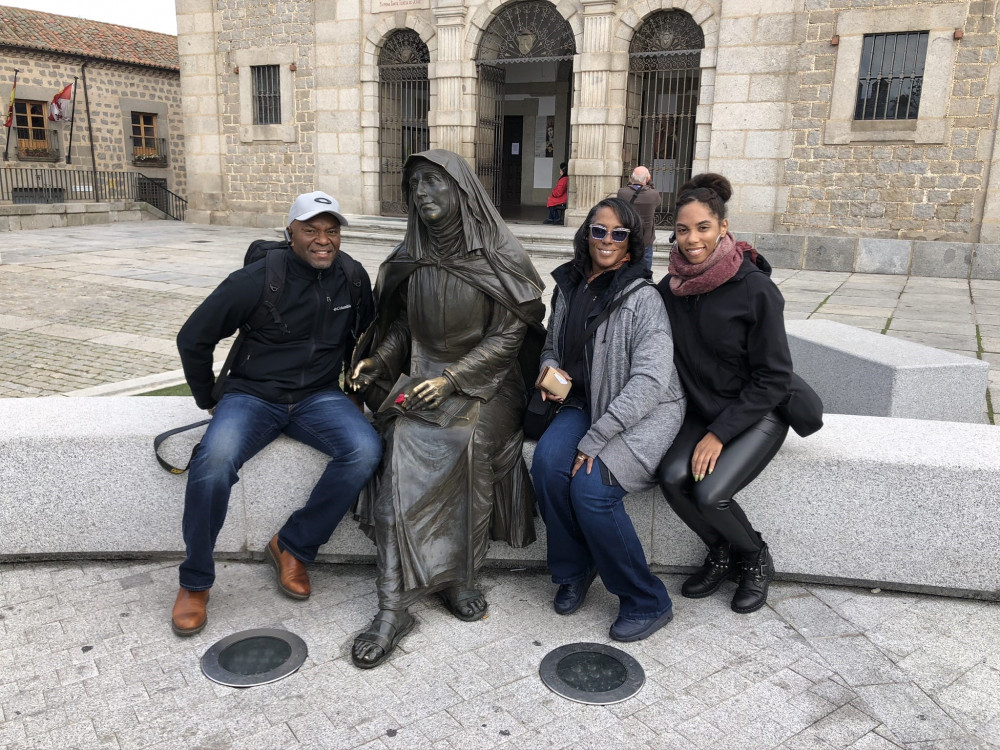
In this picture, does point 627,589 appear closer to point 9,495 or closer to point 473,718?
point 473,718

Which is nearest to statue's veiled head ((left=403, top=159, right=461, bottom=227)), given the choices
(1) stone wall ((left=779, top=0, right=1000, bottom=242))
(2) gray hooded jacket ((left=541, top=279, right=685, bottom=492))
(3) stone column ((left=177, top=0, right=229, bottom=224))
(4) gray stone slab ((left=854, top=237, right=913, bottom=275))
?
(2) gray hooded jacket ((left=541, top=279, right=685, bottom=492))

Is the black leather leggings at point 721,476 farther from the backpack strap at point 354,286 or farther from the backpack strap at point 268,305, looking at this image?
the backpack strap at point 268,305

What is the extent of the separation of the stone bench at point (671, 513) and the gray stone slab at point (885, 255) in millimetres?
10975

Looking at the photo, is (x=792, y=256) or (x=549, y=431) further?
(x=792, y=256)

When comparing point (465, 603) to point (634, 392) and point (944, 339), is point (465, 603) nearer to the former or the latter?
point (634, 392)

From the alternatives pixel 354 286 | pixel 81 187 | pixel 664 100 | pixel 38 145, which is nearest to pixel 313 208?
pixel 354 286

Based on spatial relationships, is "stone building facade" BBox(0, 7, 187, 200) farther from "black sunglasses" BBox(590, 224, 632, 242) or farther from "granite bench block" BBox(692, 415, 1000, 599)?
"granite bench block" BBox(692, 415, 1000, 599)

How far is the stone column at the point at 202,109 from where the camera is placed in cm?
2030

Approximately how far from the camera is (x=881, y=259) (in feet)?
45.0

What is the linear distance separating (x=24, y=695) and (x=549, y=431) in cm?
209

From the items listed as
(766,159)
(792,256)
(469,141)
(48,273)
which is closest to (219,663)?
(48,273)

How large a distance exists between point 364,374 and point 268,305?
522 mm

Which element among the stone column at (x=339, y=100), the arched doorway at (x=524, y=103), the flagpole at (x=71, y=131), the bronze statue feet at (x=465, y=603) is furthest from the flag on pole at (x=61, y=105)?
the bronze statue feet at (x=465, y=603)

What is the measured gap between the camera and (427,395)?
3342 millimetres
